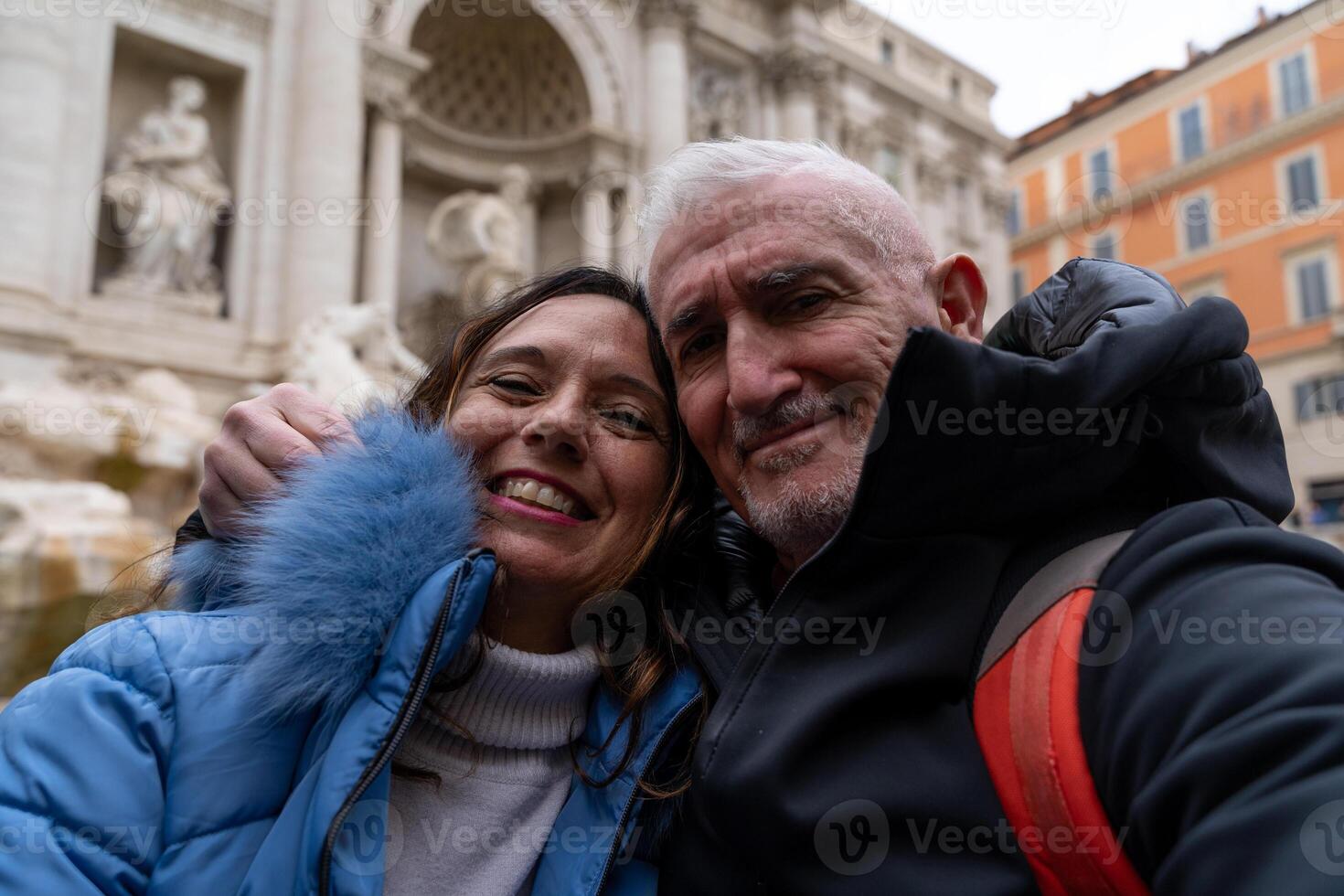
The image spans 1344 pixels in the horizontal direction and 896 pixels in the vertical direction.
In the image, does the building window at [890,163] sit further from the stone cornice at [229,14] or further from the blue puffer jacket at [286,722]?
the blue puffer jacket at [286,722]

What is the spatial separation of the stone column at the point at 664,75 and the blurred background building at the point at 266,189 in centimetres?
4

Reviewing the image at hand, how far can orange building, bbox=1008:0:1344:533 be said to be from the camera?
2073 centimetres

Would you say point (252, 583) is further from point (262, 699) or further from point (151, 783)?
point (151, 783)

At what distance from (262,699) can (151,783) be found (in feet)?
0.56

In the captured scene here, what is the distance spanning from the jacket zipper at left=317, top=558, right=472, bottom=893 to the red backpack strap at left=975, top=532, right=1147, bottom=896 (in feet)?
2.45

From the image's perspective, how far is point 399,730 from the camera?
4.26ft

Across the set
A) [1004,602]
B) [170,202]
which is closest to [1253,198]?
[170,202]

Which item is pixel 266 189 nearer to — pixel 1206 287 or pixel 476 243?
pixel 476 243

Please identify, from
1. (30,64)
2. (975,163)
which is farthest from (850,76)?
(30,64)

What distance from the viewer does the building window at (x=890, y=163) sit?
1889 centimetres

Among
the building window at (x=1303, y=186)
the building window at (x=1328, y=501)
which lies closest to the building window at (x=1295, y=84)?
the building window at (x=1303, y=186)

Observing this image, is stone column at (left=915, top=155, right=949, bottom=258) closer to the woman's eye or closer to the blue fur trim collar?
the woman's eye

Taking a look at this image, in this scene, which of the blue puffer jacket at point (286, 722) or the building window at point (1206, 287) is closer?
the blue puffer jacket at point (286, 722)

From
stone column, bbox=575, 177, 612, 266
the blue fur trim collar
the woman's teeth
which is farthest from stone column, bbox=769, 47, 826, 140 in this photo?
the blue fur trim collar
